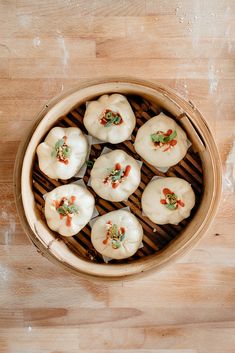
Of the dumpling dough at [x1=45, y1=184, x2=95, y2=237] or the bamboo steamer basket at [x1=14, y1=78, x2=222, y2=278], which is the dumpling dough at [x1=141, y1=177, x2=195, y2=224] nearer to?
the bamboo steamer basket at [x1=14, y1=78, x2=222, y2=278]

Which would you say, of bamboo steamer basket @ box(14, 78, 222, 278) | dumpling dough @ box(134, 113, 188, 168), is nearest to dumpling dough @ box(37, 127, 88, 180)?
bamboo steamer basket @ box(14, 78, 222, 278)

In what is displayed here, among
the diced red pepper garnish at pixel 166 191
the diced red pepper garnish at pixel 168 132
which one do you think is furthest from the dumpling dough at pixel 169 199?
the diced red pepper garnish at pixel 168 132

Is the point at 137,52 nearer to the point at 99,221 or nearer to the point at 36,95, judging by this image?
the point at 36,95

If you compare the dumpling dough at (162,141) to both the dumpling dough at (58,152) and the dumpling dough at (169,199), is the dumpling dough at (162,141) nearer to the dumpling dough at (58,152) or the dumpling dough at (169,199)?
the dumpling dough at (169,199)

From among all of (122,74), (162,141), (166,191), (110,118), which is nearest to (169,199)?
(166,191)

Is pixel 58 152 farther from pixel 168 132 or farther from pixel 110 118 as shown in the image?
pixel 168 132
